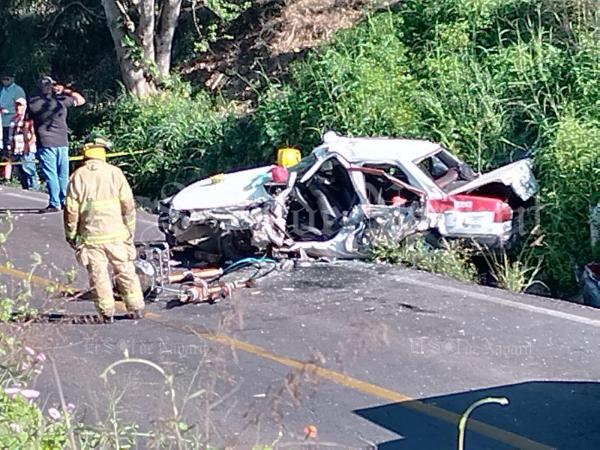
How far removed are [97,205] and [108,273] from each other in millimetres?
563

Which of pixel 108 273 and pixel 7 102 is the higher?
pixel 7 102

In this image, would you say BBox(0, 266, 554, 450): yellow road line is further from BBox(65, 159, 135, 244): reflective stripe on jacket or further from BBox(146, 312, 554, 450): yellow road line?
BBox(65, 159, 135, 244): reflective stripe on jacket

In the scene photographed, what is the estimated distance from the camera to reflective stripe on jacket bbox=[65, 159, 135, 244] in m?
9.41

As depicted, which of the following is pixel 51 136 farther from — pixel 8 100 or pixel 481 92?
pixel 481 92

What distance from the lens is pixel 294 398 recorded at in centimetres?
350

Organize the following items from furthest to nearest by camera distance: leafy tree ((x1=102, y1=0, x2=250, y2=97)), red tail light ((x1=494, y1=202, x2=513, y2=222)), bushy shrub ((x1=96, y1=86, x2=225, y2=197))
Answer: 1. leafy tree ((x1=102, y1=0, x2=250, y2=97))
2. bushy shrub ((x1=96, y1=86, x2=225, y2=197))
3. red tail light ((x1=494, y1=202, x2=513, y2=222))

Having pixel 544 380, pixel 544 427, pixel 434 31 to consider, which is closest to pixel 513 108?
pixel 434 31

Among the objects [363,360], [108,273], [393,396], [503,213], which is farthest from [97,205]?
[503,213]

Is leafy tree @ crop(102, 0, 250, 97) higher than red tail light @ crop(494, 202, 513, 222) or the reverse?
higher

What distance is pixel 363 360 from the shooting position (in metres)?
8.59

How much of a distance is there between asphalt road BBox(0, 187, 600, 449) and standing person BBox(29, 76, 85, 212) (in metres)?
3.77

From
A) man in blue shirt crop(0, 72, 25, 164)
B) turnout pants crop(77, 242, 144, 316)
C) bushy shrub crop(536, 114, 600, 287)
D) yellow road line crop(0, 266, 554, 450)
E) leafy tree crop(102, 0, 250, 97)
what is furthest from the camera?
leafy tree crop(102, 0, 250, 97)

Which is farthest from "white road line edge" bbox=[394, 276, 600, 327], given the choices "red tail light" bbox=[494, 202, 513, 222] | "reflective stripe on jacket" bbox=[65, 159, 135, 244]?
"reflective stripe on jacket" bbox=[65, 159, 135, 244]

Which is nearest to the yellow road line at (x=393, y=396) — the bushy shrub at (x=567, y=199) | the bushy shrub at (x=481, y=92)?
the bushy shrub at (x=567, y=199)
